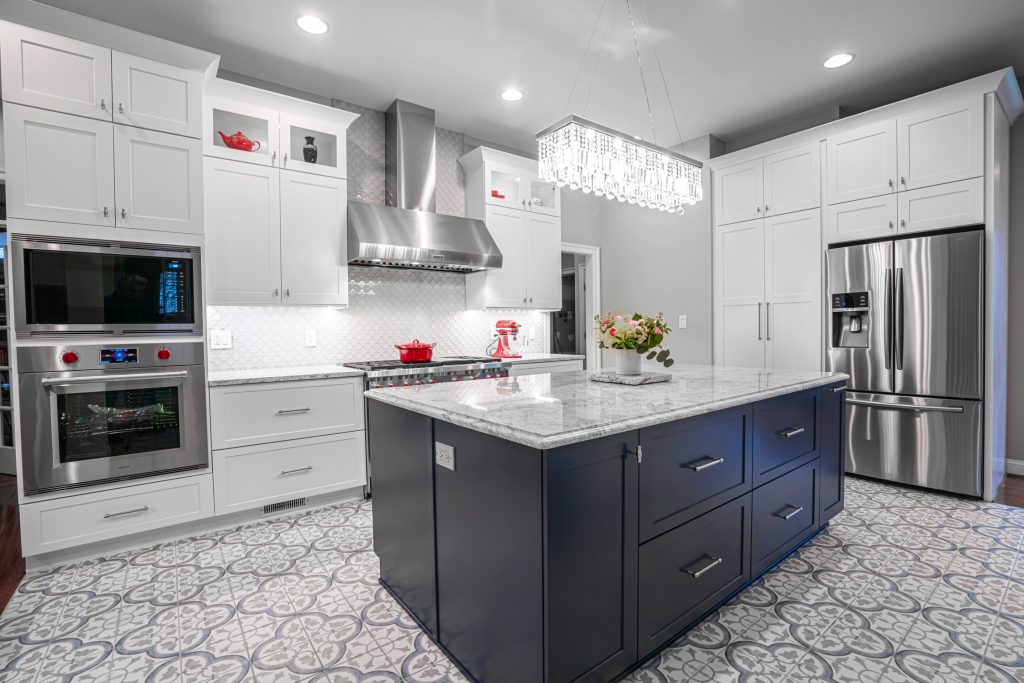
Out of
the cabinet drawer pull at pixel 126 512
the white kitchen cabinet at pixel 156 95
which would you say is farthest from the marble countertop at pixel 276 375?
the white kitchen cabinet at pixel 156 95

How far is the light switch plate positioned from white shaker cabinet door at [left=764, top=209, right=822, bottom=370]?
322 cm

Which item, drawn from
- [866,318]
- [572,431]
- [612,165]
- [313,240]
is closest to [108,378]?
[313,240]

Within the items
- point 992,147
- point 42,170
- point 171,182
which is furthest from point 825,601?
point 42,170

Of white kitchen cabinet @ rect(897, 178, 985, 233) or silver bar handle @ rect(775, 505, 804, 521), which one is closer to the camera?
silver bar handle @ rect(775, 505, 804, 521)

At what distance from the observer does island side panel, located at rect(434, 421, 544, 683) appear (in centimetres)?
135

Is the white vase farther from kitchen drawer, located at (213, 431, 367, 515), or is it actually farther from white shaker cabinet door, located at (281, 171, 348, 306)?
white shaker cabinet door, located at (281, 171, 348, 306)

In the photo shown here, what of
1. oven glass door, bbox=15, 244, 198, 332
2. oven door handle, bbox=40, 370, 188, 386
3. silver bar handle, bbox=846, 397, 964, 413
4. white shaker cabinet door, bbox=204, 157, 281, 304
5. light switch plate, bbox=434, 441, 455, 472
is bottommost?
silver bar handle, bbox=846, 397, 964, 413

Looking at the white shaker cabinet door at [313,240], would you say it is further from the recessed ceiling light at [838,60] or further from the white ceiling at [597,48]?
the recessed ceiling light at [838,60]

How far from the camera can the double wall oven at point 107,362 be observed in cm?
239

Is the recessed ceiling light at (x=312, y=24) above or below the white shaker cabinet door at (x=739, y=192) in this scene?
Answer: above

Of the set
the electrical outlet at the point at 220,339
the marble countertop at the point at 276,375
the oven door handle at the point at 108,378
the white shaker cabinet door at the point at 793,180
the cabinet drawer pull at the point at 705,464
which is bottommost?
the cabinet drawer pull at the point at 705,464

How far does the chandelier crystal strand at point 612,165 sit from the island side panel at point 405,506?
4.82 feet

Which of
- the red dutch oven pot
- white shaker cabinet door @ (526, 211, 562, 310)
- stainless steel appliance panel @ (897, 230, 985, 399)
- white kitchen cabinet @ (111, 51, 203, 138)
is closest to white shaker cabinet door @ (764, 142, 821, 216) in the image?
stainless steel appliance panel @ (897, 230, 985, 399)

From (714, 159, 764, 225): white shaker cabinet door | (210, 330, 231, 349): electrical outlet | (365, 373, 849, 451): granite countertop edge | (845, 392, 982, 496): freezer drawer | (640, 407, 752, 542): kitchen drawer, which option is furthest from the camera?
(714, 159, 764, 225): white shaker cabinet door
